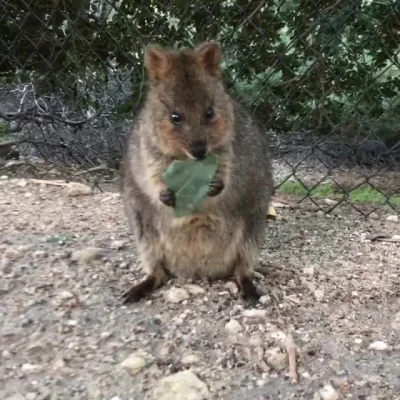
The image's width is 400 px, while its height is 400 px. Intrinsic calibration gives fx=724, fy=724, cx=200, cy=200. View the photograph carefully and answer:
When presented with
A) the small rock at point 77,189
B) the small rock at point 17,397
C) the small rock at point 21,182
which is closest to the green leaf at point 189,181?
the small rock at point 17,397

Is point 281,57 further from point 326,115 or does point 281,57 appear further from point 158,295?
point 158,295

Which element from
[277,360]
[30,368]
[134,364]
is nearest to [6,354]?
[30,368]

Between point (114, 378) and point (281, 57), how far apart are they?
2314mm

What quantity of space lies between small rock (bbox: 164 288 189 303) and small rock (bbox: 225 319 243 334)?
0.86ft

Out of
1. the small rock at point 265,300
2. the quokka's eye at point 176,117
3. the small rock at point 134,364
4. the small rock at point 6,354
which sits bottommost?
the small rock at point 265,300

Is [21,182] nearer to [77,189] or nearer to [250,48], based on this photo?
[77,189]

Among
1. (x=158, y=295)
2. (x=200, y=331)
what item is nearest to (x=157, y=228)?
(x=158, y=295)

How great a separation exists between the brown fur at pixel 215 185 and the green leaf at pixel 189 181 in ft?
0.15

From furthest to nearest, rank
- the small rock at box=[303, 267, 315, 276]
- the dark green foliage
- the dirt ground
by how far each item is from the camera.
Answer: the dark green foliage
the small rock at box=[303, 267, 315, 276]
the dirt ground

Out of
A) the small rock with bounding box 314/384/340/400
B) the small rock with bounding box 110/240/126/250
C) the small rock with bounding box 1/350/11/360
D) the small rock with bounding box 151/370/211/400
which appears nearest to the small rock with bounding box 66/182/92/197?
the small rock with bounding box 110/240/126/250

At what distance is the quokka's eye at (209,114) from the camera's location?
255cm

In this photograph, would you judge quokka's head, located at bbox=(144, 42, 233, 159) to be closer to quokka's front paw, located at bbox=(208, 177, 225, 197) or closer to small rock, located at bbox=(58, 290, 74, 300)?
quokka's front paw, located at bbox=(208, 177, 225, 197)

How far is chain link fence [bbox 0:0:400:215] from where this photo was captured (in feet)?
12.6

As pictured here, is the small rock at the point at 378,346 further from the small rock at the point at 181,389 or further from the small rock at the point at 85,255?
the small rock at the point at 85,255
